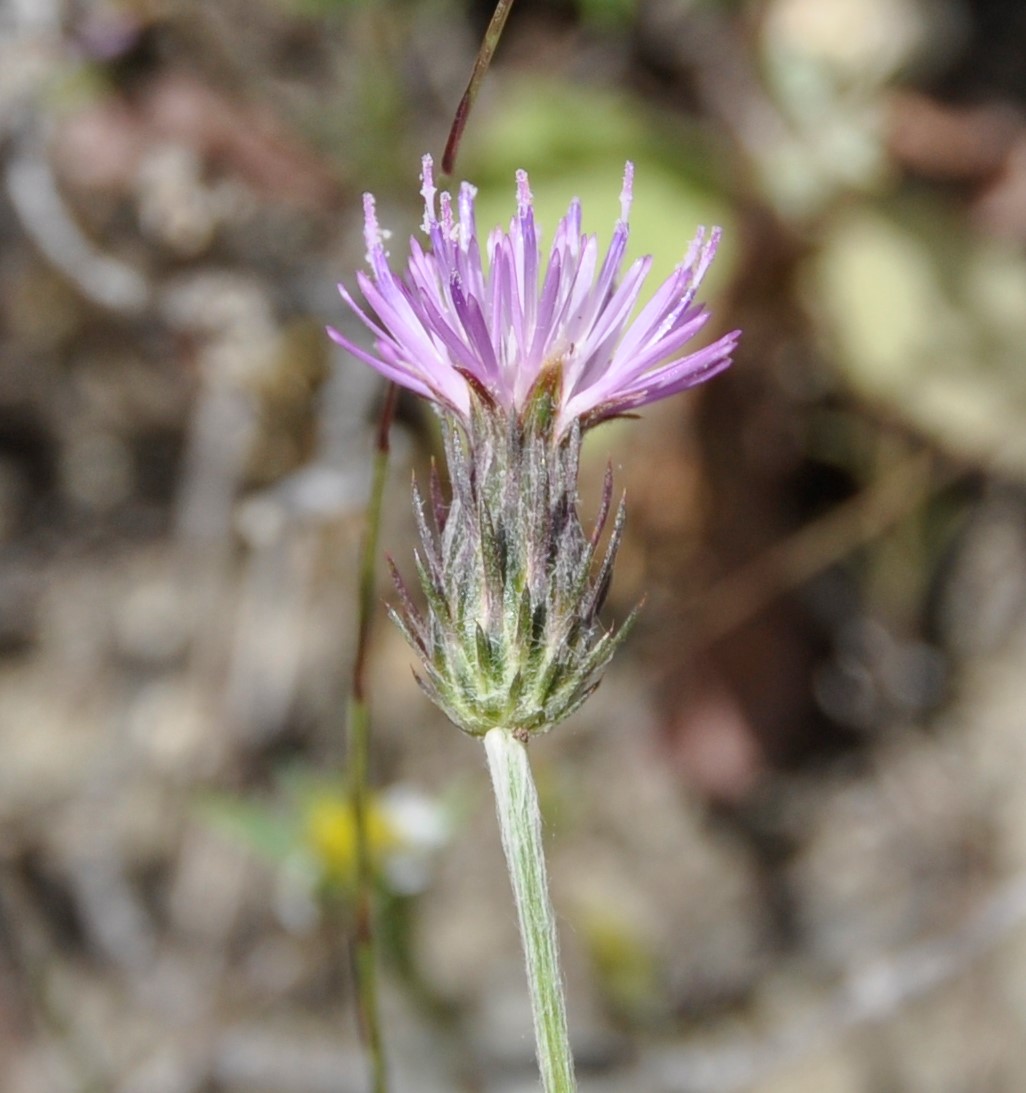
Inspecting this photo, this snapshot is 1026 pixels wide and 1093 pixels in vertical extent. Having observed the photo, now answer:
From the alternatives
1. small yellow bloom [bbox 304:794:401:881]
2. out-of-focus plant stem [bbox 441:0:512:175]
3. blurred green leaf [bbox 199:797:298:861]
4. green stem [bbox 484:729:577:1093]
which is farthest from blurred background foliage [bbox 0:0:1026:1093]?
green stem [bbox 484:729:577:1093]

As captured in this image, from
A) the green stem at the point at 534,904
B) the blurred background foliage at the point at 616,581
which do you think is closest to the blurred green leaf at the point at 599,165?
the blurred background foliage at the point at 616,581

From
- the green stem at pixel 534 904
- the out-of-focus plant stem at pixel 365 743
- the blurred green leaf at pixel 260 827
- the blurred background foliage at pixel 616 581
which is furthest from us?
the blurred background foliage at pixel 616 581

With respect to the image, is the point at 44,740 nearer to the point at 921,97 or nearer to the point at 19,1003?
the point at 19,1003

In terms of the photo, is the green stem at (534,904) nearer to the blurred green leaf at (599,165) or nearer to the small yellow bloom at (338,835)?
the small yellow bloom at (338,835)

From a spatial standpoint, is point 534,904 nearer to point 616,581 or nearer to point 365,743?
point 365,743

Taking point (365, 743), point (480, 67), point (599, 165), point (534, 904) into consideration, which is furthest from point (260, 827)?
point (599, 165)
